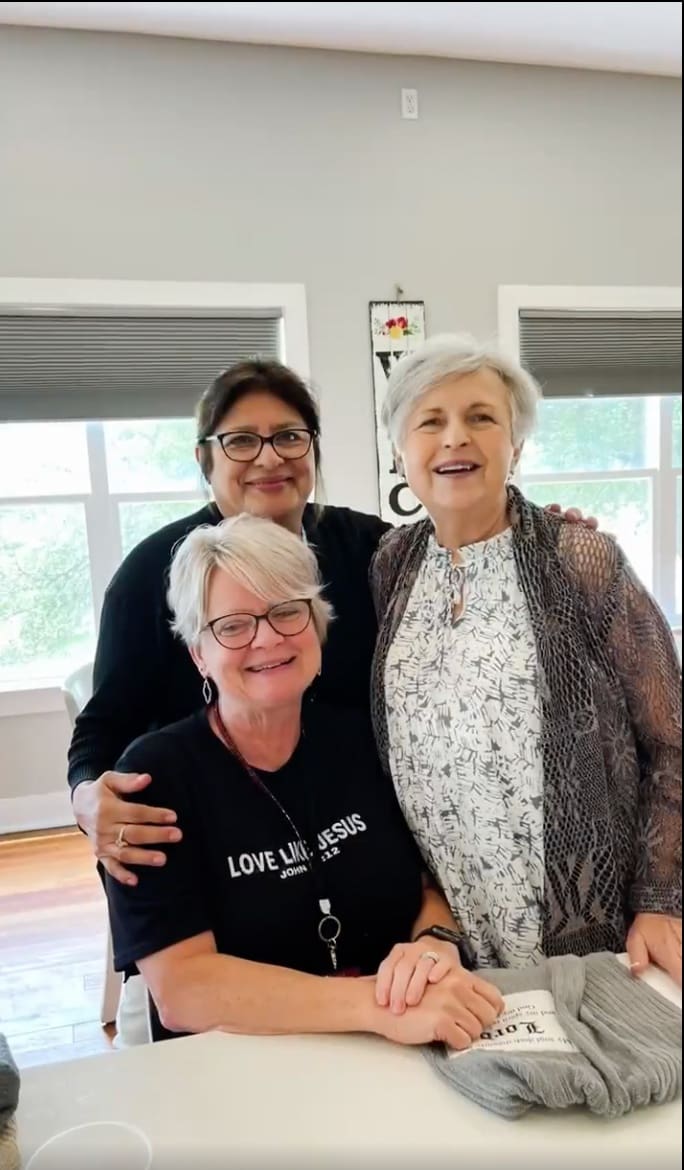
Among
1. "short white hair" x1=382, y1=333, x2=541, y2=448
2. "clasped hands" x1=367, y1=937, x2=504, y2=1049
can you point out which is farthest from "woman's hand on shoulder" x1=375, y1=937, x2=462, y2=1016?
"short white hair" x1=382, y1=333, x2=541, y2=448

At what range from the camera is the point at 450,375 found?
1.74 ft

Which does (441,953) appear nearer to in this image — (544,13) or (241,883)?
(241,883)

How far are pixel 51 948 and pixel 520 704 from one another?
45 centimetres

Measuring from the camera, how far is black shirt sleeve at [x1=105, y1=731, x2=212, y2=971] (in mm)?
622

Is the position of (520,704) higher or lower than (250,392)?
lower

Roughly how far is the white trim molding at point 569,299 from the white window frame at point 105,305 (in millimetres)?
142

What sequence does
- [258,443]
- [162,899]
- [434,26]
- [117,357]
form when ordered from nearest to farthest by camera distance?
[434,26] → [117,357] → [162,899] → [258,443]

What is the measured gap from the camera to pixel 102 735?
796 mm

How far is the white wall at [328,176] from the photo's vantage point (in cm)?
38

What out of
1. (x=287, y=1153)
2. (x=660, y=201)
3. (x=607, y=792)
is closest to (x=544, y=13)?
(x=660, y=201)

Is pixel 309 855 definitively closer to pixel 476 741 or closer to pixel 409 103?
pixel 476 741

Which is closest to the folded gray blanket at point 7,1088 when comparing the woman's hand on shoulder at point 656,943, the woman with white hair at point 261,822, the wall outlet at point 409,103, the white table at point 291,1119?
the white table at point 291,1119

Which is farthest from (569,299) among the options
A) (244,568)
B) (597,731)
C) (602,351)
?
(244,568)

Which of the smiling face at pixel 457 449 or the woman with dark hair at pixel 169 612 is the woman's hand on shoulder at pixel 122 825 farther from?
the smiling face at pixel 457 449
